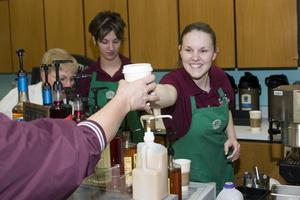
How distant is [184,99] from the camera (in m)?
1.76

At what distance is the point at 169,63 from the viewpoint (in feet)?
11.2

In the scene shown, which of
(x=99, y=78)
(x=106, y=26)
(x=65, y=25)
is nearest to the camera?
(x=106, y=26)

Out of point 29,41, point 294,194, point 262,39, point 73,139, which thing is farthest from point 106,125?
point 29,41

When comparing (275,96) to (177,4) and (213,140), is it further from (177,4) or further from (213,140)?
(177,4)

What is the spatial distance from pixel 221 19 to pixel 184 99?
1607mm

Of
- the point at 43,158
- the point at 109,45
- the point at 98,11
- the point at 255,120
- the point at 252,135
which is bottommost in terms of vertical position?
the point at 252,135

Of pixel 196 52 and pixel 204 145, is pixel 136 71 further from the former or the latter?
pixel 204 145

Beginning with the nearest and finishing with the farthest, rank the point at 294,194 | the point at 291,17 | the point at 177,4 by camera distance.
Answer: the point at 294,194 < the point at 291,17 < the point at 177,4

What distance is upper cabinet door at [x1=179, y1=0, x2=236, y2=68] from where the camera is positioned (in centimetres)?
308

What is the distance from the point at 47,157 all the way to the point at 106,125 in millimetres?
186

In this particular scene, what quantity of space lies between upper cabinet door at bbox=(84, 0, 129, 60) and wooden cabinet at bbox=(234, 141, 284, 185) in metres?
1.56

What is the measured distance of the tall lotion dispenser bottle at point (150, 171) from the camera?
106 cm

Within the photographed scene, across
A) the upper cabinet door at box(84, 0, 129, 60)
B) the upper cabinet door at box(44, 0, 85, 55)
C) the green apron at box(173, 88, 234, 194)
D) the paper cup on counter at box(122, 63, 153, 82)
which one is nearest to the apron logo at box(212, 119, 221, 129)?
the green apron at box(173, 88, 234, 194)

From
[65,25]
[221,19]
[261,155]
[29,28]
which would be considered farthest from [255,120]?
[29,28]
